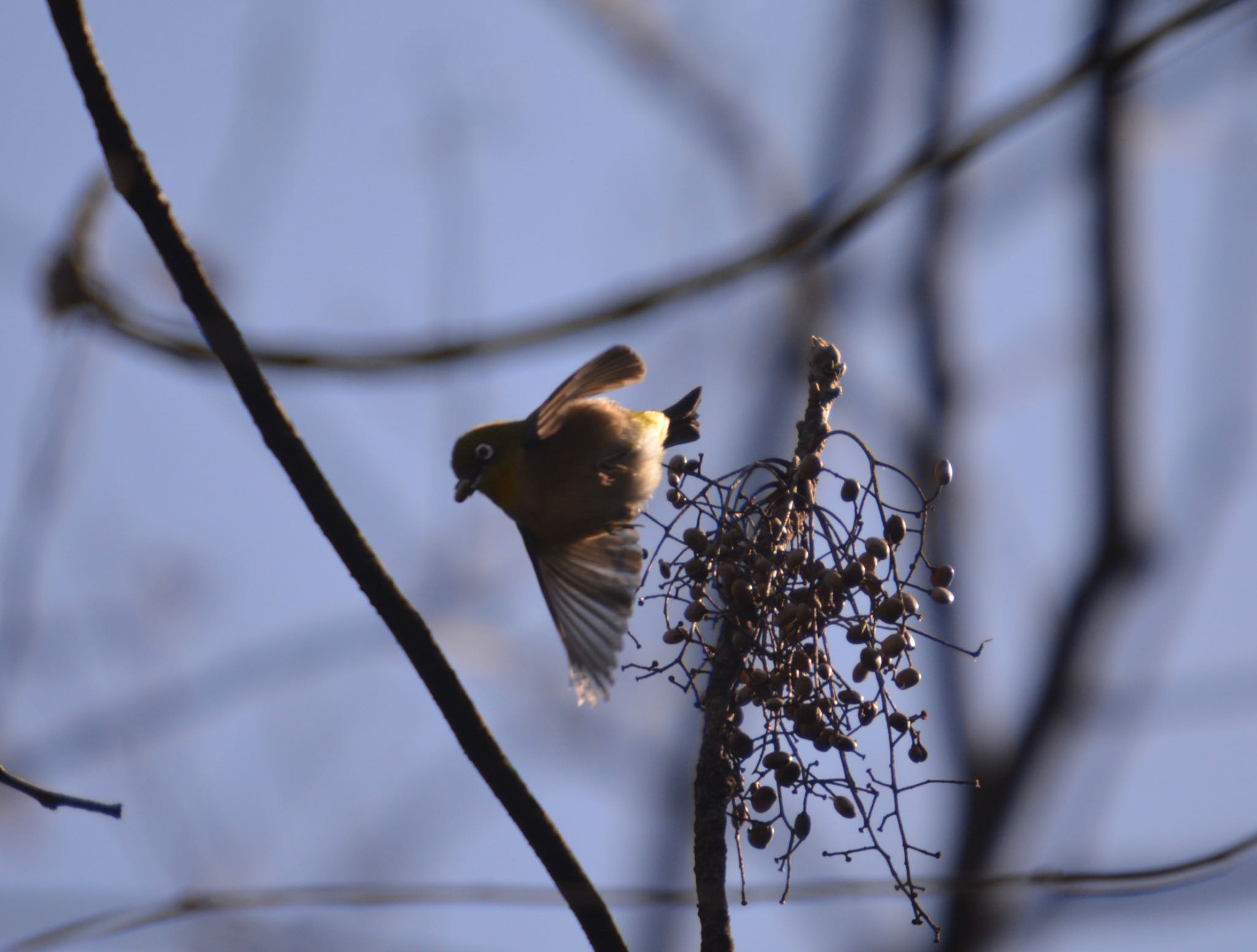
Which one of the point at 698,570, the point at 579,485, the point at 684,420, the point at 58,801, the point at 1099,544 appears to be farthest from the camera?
the point at 684,420

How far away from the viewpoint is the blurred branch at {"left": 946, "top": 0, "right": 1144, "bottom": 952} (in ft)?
9.89

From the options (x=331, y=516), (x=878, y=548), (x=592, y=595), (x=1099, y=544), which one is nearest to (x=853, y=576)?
(x=878, y=548)

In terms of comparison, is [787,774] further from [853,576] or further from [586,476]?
[586,476]

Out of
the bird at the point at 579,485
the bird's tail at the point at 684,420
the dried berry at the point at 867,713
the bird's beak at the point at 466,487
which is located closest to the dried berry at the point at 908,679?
the dried berry at the point at 867,713

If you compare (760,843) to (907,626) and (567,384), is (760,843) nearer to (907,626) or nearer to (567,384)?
(907,626)

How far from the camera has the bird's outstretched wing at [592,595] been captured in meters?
3.55

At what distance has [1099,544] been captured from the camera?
11.0 feet

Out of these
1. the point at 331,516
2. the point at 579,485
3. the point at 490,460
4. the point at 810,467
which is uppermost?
the point at 490,460

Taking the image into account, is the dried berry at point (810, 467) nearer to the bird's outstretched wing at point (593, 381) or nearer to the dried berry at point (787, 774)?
the dried berry at point (787, 774)

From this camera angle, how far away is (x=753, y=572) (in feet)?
7.57

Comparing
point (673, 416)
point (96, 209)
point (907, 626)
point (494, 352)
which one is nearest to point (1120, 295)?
point (907, 626)

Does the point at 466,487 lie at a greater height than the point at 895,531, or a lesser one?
greater

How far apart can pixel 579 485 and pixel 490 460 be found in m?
0.33

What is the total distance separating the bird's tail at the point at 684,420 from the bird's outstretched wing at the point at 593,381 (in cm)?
72
